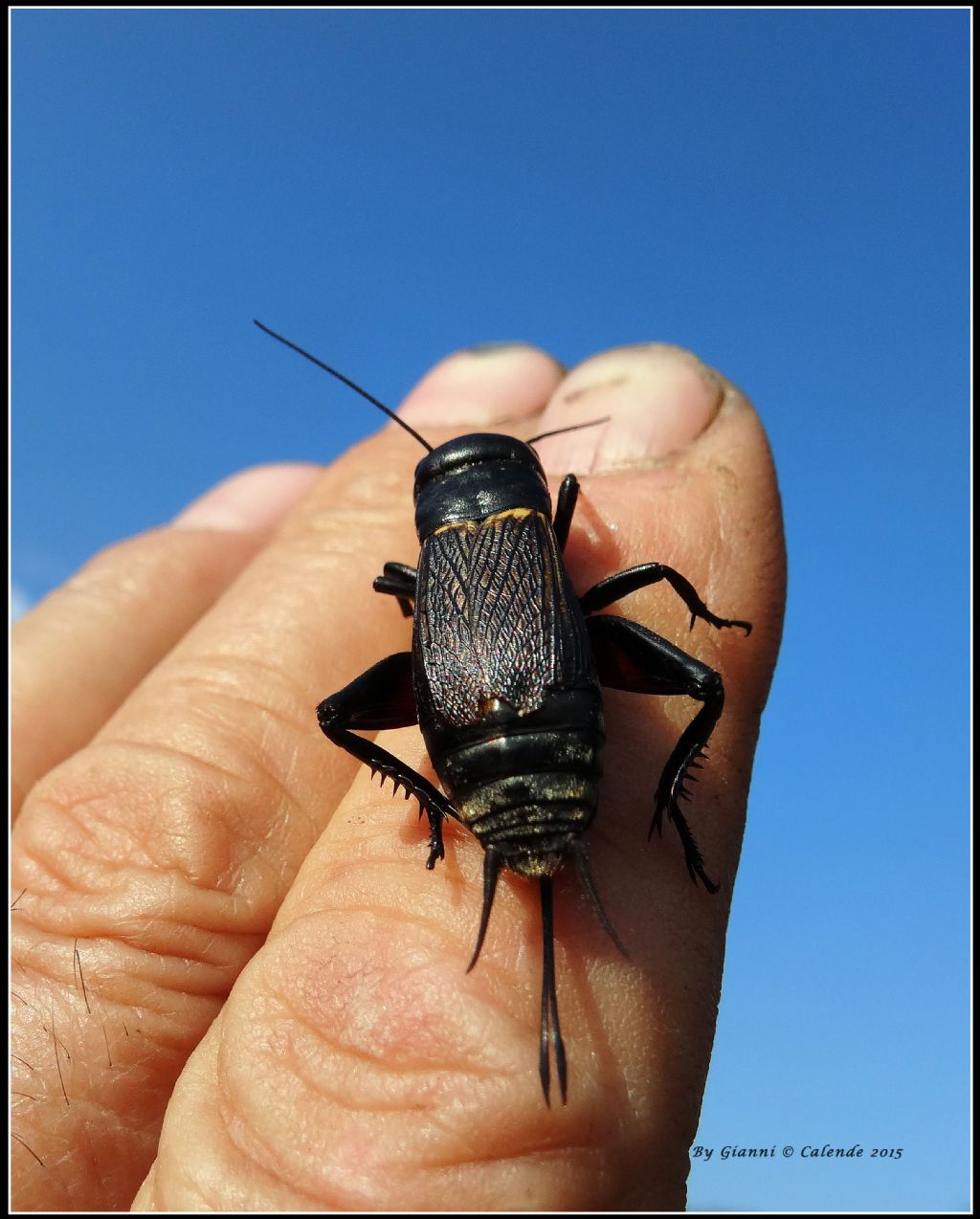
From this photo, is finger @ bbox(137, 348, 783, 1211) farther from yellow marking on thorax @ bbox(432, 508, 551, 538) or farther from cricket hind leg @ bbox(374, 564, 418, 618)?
cricket hind leg @ bbox(374, 564, 418, 618)

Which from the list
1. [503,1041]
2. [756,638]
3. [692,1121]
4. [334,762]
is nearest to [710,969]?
[692,1121]

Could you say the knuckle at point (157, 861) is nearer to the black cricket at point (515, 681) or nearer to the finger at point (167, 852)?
the finger at point (167, 852)

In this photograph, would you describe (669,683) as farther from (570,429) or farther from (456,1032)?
(570,429)

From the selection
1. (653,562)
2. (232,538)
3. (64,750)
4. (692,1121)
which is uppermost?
(232,538)

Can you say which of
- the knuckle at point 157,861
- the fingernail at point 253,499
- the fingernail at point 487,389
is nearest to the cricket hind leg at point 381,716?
the knuckle at point 157,861

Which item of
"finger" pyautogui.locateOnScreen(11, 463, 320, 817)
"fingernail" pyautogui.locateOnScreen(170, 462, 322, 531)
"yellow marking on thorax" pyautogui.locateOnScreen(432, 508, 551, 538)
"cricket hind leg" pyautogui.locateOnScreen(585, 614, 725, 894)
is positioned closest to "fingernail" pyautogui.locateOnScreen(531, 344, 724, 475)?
"yellow marking on thorax" pyautogui.locateOnScreen(432, 508, 551, 538)

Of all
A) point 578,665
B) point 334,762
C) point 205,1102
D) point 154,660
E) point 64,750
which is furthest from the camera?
point 154,660

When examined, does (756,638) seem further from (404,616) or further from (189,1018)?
(189,1018)
